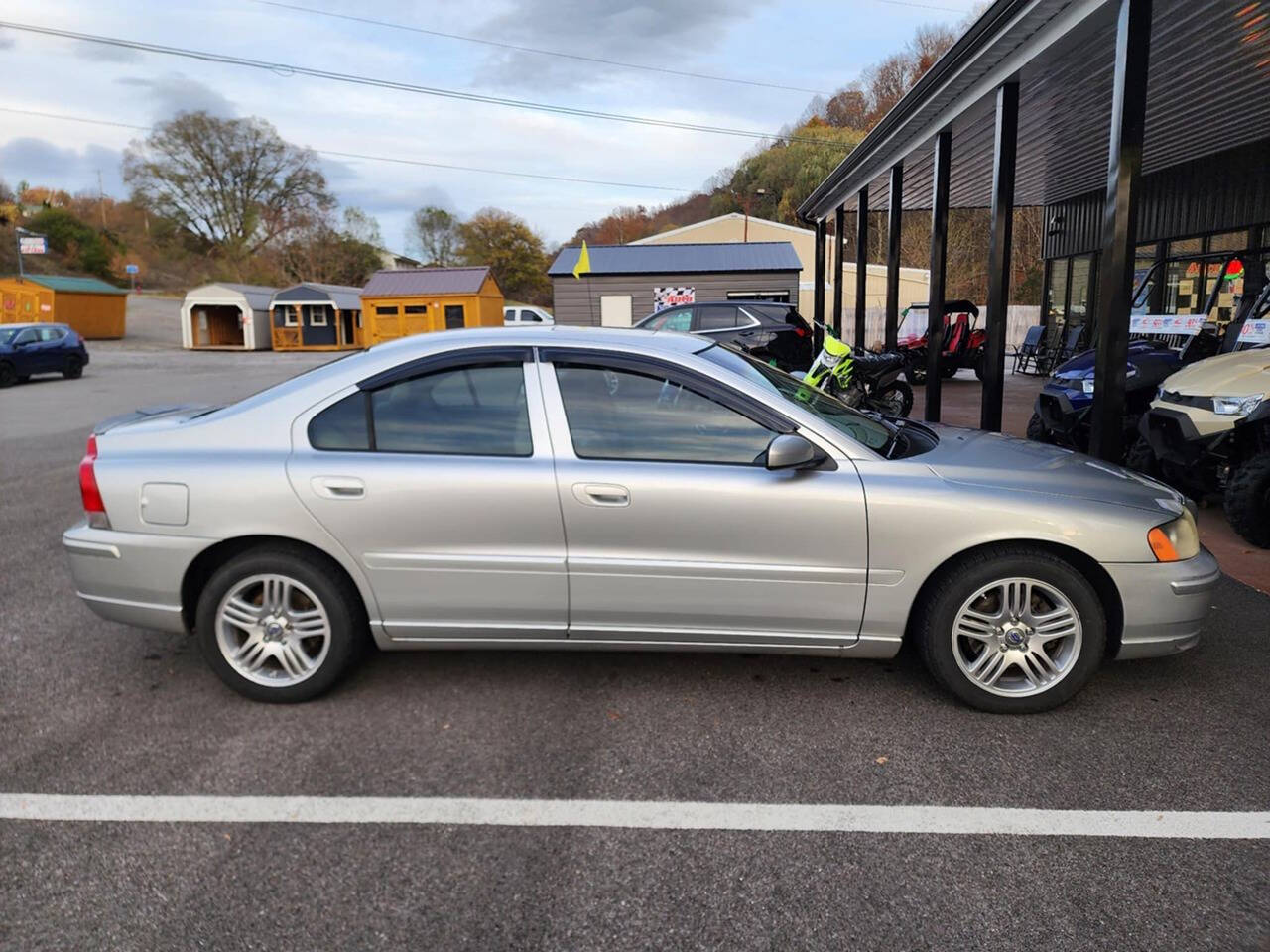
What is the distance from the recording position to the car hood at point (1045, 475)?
3.58m

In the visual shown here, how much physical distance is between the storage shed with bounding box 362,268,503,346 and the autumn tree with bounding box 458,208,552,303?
35.7 m

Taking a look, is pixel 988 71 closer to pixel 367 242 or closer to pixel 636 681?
pixel 636 681

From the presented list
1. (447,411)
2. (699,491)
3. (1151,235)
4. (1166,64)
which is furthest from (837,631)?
(1151,235)

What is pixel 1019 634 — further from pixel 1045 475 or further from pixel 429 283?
pixel 429 283

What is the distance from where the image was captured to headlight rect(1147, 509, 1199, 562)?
11.6ft

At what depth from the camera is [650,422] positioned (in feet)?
12.2

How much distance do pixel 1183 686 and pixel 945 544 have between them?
1373 mm

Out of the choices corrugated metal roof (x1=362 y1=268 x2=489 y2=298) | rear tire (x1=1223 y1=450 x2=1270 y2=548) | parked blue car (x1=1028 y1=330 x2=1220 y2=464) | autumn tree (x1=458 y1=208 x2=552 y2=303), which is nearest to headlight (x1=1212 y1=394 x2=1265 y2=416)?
rear tire (x1=1223 y1=450 x2=1270 y2=548)

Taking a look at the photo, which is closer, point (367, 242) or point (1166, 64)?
point (1166, 64)

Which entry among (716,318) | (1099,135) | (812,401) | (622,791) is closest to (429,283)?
(716,318)

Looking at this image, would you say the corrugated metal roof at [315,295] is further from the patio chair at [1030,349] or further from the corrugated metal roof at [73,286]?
the patio chair at [1030,349]

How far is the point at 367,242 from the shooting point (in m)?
72.5

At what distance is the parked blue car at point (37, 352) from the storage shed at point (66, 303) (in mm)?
15139

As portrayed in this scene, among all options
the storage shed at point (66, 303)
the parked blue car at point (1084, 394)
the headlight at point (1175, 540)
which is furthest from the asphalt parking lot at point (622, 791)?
the storage shed at point (66, 303)
